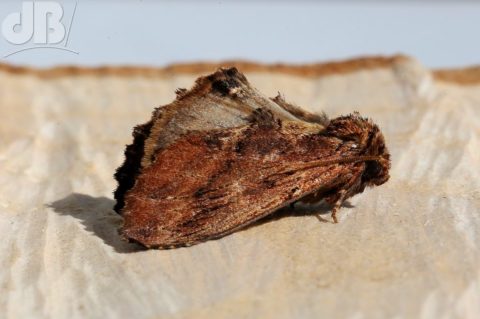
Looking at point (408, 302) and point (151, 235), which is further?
point (151, 235)

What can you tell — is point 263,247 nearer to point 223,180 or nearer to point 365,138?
point 223,180

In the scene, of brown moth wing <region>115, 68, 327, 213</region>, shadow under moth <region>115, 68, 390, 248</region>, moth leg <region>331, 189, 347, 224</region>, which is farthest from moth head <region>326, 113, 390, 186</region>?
brown moth wing <region>115, 68, 327, 213</region>

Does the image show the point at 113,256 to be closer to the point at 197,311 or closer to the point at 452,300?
the point at 197,311

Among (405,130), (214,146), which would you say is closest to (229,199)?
(214,146)

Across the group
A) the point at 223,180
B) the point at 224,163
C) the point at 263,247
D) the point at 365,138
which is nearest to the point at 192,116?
the point at 224,163

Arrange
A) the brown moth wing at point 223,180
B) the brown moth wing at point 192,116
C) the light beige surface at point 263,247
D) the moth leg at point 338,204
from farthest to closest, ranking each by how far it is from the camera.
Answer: the moth leg at point 338,204, the brown moth wing at point 192,116, the brown moth wing at point 223,180, the light beige surface at point 263,247

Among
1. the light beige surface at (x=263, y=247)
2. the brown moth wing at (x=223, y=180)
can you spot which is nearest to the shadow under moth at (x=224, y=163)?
the brown moth wing at (x=223, y=180)

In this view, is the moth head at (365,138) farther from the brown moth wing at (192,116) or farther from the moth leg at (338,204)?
the brown moth wing at (192,116)
